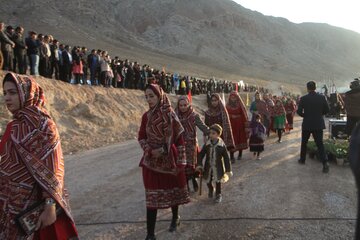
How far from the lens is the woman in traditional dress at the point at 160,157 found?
4883 millimetres

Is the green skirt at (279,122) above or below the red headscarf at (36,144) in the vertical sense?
below

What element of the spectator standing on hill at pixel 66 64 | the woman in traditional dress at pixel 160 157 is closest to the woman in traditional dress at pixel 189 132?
the woman in traditional dress at pixel 160 157

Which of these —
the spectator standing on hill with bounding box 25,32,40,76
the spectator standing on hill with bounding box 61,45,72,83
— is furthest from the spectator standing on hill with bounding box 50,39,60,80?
the spectator standing on hill with bounding box 25,32,40,76

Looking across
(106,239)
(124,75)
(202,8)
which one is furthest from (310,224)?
(202,8)

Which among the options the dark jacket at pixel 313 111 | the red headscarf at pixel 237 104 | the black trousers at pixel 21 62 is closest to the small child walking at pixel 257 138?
the red headscarf at pixel 237 104

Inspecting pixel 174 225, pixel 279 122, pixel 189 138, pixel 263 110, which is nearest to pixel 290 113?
pixel 279 122

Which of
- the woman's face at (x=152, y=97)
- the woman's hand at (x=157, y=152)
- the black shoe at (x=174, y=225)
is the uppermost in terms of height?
the woman's face at (x=152, y=97)

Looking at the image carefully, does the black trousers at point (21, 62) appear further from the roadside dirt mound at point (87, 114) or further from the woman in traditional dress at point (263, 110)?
the woman in traditional dress at point (263, 110)

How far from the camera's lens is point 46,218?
123 inches

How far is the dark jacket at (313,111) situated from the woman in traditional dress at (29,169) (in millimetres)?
6945

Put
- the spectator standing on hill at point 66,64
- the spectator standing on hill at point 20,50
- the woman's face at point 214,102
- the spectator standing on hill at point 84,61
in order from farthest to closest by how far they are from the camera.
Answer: the spectator standing on hill at point 84,61
the spectator standing on hill at point 66,64
the spectator standing on hill at point 20,50
the woman's face at point 214,102

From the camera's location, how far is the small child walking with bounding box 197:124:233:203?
258 inches

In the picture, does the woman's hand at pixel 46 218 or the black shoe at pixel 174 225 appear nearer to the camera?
the woman's hand at pixel 46 218

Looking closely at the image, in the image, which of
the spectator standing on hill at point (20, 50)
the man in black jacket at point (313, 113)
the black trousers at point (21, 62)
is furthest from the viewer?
the black trousers at point (21, 62)
